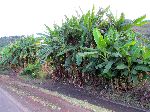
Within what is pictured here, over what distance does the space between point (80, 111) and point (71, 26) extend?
21.0 ft

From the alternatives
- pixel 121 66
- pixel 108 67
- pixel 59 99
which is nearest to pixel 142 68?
pixel 121 66

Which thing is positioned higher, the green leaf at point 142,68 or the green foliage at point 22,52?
the green foliage at point 22,52

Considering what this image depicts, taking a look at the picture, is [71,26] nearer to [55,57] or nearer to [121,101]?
[55,57]

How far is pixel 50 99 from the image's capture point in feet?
28.3

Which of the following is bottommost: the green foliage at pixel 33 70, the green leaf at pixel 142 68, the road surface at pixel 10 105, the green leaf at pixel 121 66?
the road surface at pixel 10 105

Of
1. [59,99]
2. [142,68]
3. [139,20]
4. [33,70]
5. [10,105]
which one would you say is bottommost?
[59,99]

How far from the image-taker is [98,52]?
432 inches

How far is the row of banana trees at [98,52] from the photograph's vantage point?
1046 cm

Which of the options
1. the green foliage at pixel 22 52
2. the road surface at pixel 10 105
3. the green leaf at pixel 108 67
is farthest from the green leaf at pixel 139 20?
the green foliage at pixel 22 52

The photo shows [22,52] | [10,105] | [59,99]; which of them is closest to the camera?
[10,105]

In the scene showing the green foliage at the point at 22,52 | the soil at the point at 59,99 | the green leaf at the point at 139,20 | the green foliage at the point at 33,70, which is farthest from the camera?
the green foliage at the point at 22,52

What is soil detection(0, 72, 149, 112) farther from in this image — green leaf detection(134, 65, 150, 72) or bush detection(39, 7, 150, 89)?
green leaf detection(134, 65, 150, 72)

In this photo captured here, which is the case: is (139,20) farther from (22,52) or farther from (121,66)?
(22,52)

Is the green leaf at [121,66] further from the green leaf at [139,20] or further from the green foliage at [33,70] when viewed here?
the green foliage at [33,70]
